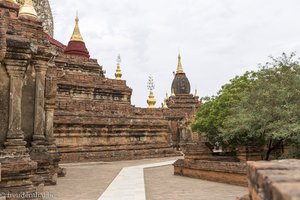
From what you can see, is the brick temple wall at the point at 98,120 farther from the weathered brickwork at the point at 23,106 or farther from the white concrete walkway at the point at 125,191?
the white concrete walkway at the point at 125,191

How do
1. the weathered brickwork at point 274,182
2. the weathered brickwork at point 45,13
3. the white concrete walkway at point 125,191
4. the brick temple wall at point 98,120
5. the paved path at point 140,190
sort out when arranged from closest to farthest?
the weathered brickwork at point 274,182, the white concrete walkway at point 125,191, the paved path at point 140,190, the brick temple wall at point 98,120, the weathered brickwork at point 45,13

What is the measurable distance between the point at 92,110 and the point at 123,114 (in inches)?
91.2

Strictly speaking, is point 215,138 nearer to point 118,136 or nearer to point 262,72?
point 262,72

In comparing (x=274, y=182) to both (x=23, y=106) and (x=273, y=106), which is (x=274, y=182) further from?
(x=273, y=106)

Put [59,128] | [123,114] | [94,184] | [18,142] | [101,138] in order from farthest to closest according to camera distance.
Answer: [123,114], [101,138], [59,128], [94,184], [18,142]

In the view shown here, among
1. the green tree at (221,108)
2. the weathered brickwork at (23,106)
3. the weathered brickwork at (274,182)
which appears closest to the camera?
the weathered brickwork at (274,182)

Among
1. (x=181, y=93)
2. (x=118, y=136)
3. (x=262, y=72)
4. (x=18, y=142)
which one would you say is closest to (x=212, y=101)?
(x=262, y=72)

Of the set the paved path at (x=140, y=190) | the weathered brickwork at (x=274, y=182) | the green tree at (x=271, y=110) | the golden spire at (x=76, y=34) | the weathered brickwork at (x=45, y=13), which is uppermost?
the weathered brickwork at (x=45, y=13)

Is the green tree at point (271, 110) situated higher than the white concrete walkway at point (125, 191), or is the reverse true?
the green tree at point (271, 110)

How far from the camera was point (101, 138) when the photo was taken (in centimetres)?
1927

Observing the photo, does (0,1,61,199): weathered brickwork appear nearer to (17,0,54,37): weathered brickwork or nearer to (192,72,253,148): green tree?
(192,72,253,148): green tree

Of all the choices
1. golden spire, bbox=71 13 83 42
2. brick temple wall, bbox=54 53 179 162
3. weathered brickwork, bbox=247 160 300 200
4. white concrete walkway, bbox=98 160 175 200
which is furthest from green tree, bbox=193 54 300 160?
golden spire, bbox=71 13 83 42

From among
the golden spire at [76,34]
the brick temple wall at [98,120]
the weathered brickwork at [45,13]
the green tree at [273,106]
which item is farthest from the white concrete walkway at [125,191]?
the weathered brickwork at [45,13]

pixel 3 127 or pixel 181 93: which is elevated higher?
pixel 181 93
